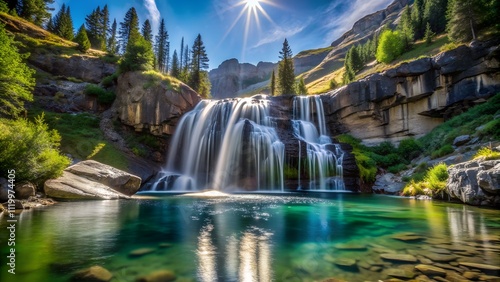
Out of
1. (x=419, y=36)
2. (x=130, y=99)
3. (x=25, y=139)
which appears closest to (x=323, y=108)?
(x=130, y=99)

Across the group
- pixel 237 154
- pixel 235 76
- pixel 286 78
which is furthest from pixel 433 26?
pixel 235 76

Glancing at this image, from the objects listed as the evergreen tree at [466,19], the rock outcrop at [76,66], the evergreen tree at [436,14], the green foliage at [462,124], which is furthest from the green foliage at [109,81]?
the evergreen tree at [436,14]

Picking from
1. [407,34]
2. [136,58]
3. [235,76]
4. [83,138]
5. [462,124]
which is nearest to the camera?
[462,124]

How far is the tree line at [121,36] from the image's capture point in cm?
3258

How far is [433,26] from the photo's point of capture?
2377 inches

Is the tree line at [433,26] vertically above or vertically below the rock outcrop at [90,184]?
above

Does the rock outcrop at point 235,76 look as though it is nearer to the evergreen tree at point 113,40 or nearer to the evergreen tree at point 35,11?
the evergreen tree at point 113,40

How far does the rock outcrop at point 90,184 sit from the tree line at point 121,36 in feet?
64.7

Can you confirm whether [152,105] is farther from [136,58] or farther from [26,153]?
[26,153]

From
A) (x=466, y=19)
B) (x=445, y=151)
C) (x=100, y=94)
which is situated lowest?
(x=445, y=151)

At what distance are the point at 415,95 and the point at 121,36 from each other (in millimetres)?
71671

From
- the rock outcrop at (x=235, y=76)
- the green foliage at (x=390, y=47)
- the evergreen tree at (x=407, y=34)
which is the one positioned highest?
the rock outcrop at (x=235, y=76)

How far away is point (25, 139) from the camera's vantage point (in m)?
11.3

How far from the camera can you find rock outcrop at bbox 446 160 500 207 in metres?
10.7
